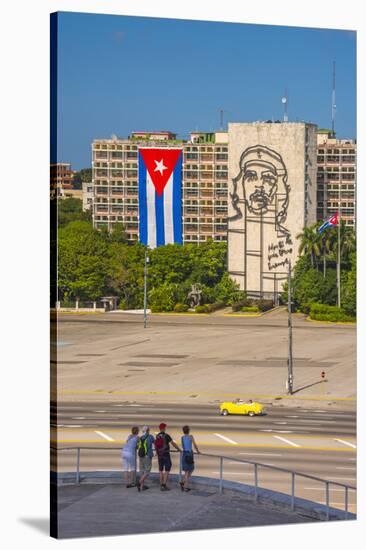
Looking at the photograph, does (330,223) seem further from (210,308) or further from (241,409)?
(241,409)

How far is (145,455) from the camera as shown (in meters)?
45.6

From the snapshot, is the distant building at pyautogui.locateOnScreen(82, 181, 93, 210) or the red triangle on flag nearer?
the red triangle on flag

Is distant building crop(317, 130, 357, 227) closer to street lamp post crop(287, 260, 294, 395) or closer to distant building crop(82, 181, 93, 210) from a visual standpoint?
street lamp post crop(287, 260, 294, 395)

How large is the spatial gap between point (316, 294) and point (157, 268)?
1391cm

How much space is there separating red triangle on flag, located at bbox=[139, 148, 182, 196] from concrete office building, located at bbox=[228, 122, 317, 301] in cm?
427

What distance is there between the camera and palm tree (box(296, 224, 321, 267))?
57.8 metres

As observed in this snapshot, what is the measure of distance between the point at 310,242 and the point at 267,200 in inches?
301

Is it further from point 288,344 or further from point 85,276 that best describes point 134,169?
point 288,344

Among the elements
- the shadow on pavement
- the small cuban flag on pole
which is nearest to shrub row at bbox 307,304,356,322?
the small cuban flag on pole

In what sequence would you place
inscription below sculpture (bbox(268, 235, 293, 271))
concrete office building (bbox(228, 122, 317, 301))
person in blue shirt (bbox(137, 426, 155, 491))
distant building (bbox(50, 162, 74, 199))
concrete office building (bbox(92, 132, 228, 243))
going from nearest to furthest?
distant building (bbox(50, 162, 74, 199)) < person in blue shirt (bbox(137, 426, 155, 491)) < concrete office building (bbox(92, 132, 228, 243)) < concrete office building (bbox(228, 122, 317, 301)) < inscription below sculpture (bbox(268, 235, 293, 271))

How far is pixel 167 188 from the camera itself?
158ft

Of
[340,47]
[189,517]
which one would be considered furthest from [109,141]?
[189,517]

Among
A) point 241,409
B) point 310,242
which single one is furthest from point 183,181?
point 241,409

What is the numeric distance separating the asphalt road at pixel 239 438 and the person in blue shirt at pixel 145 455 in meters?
1.46
